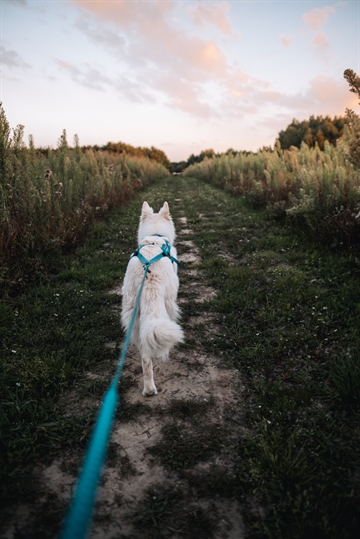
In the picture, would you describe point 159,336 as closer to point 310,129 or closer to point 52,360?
point 52,360

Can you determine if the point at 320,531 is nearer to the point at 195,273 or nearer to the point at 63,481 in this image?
the point at 63,481

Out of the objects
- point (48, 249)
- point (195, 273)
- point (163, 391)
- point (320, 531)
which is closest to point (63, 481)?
point (163, 391)

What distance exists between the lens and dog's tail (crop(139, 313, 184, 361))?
2398 millimetres

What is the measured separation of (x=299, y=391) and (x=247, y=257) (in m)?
4.11

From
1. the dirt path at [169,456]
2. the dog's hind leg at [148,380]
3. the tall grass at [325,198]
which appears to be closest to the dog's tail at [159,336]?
the dog's hind leg at [148,380]

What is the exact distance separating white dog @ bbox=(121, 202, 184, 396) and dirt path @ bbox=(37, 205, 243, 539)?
306mm

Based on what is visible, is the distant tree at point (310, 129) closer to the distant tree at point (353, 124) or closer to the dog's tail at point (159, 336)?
the distant tree at point (353, 124)

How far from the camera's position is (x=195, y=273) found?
6004mm

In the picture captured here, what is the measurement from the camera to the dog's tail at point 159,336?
7.87 ft

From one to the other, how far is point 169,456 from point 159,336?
2.90 ft

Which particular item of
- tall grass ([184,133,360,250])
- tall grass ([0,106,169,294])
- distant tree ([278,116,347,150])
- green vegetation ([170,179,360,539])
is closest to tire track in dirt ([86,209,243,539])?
green vegetation ([170,179,360,539])

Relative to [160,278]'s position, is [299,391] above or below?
below

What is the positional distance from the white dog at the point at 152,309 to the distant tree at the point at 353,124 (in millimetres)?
3937

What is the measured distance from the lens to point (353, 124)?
5.31 metres
